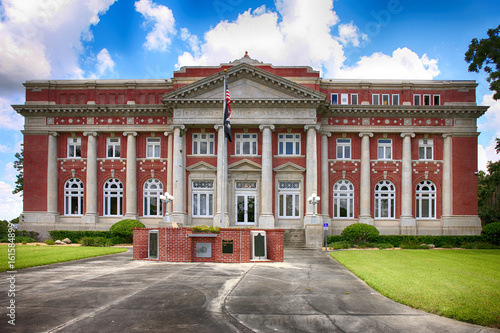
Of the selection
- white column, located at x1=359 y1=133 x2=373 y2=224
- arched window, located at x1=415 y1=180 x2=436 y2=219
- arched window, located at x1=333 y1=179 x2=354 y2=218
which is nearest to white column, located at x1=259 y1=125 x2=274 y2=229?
arched window, located at x1=333 y1=179 x2=354 y2=218

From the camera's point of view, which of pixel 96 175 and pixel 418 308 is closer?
pixel 418 308

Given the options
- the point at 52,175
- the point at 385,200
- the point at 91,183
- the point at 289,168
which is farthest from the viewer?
the point at 385,200

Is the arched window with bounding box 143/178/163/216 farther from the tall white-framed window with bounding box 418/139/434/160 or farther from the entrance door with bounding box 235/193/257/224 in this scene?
the tall white-framed window with bounding box 418/139/434/160

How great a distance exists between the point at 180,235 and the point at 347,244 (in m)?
15.9

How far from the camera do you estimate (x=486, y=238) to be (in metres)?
36.0

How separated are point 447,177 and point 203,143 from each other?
22128mm

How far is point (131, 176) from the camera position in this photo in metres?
A: 39.1

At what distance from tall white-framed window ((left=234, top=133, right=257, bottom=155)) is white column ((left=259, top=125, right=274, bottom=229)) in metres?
1.68

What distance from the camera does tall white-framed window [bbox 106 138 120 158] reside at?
3991cm

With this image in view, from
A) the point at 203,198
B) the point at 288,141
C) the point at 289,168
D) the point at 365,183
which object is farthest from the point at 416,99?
the point at 203,198

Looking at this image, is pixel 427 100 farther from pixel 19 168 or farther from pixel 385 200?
pixel 19 168

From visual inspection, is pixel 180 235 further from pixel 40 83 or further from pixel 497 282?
pixel 40 83

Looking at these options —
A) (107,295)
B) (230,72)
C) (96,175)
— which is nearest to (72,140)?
(96,175)

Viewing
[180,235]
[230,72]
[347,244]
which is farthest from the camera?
[230,72]
